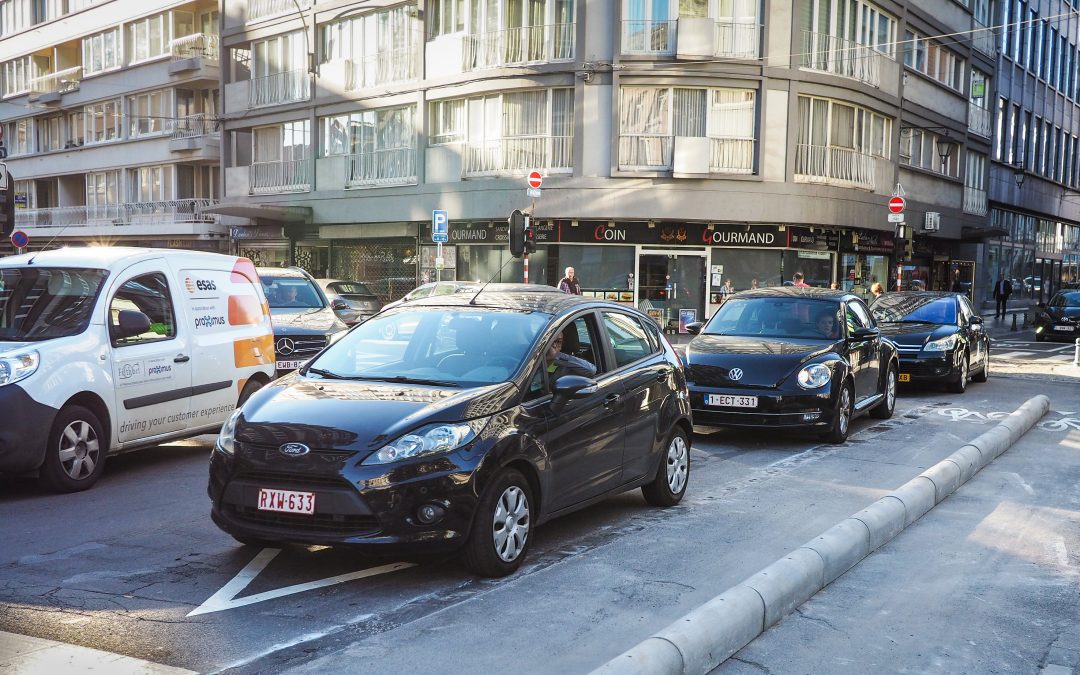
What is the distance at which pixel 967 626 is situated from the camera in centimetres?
537

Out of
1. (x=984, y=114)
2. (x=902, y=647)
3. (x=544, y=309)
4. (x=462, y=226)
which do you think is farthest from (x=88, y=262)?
(x=984, y=114)

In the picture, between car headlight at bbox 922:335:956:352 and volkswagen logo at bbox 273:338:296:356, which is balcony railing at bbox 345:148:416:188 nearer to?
car headlight at bbox 922:335:956:352

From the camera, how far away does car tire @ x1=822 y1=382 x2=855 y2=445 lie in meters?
11.1

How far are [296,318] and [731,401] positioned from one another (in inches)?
230

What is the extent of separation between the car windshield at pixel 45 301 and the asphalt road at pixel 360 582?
124cm

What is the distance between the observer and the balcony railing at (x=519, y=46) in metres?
28.6

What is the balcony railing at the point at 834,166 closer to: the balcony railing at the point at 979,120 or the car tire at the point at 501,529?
the balcony railing at the point at 979,120

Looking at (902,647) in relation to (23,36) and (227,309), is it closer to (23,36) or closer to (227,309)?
(227,309)

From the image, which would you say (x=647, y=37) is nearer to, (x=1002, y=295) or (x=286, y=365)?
(x=286, y=365)

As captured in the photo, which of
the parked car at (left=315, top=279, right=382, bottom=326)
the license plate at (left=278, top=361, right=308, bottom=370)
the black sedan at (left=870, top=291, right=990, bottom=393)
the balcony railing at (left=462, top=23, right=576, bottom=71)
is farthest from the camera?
the balcony railing at (left=462, top=23, right=576, bottom=71)

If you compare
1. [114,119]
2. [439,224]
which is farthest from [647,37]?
[114,119]

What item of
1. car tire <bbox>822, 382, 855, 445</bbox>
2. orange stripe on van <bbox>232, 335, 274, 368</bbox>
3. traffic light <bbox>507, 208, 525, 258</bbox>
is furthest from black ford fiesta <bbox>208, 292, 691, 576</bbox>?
traffic light <bbox>507, 208, 525, 258</bbox>

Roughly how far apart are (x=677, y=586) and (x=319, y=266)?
31608 mm

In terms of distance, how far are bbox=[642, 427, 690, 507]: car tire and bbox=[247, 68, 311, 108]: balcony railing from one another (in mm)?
29401
